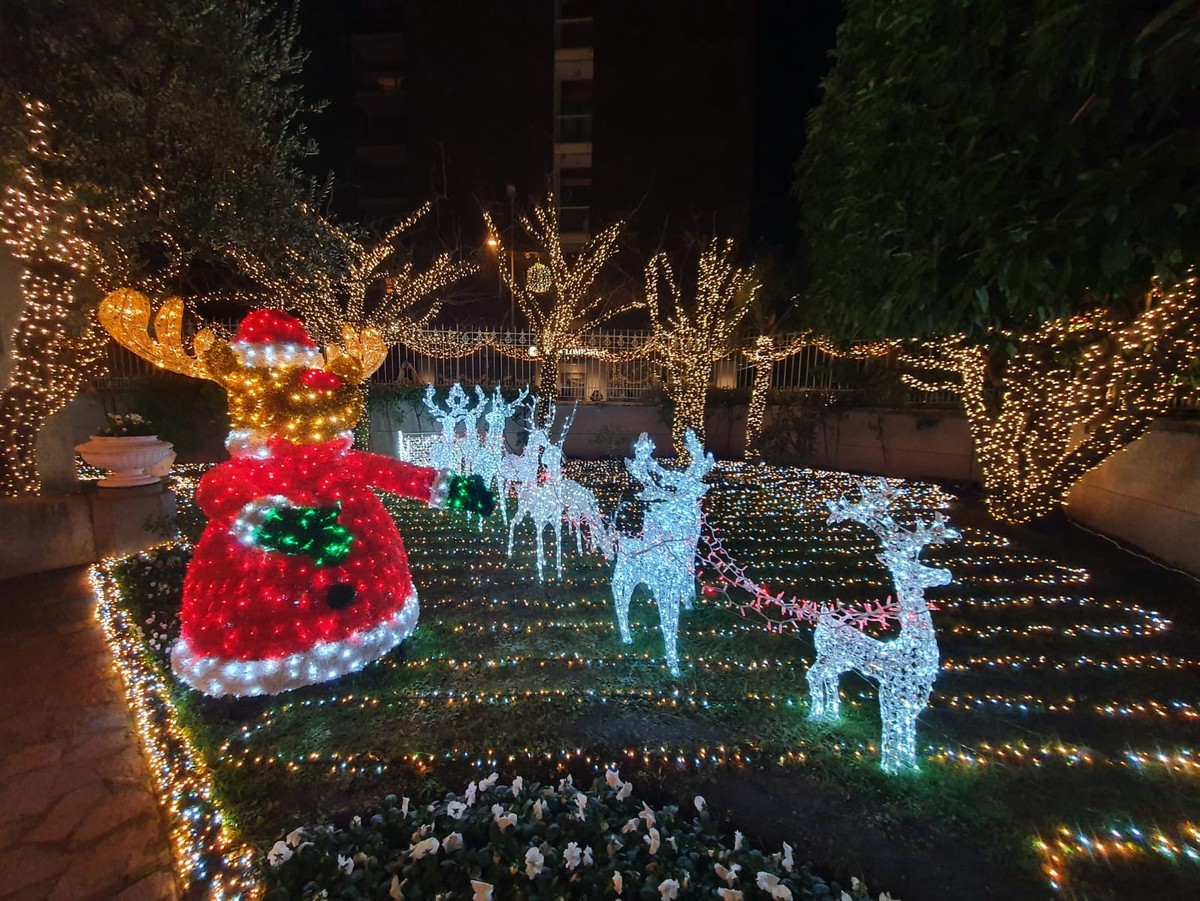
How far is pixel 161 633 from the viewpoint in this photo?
412cm

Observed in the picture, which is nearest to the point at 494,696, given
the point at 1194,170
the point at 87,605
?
the point at 87,605

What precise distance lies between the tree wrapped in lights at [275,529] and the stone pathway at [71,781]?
0.54m

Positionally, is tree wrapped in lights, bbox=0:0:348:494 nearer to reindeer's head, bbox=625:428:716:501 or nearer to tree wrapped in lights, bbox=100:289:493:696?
tree wrapped in lights, bbox=100:289:493:696

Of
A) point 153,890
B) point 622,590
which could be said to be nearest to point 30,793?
point 153,890

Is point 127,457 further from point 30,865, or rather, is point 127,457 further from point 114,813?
point 30,865

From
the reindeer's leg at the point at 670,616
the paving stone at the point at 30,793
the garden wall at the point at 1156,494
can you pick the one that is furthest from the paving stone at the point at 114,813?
the garden wall at the point at 1156,494

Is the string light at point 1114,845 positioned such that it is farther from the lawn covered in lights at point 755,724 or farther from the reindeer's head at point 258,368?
the reindeer's head at point 258,368

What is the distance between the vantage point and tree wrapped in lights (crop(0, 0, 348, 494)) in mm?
4867

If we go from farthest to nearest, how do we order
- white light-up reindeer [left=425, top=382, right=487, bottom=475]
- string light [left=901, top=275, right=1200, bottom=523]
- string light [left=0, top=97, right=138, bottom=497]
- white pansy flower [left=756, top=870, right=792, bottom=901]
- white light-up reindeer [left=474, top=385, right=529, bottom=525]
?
white light-up reindeer [left=425, top=382, right=487, bottom=475]
white light-up reindeer [left=474, top=385, right=529, bottom=525]
string light [left=901, top=275, right=1200, bottom=523]
string light [left=0, top=97, right=138, bottom=497]
white pansy flower [left=756, top=870, right=792, bottom=901]

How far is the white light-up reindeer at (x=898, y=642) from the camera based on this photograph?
2.58 meters

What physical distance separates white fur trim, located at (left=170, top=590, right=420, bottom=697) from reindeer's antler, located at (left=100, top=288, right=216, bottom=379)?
1.67 m

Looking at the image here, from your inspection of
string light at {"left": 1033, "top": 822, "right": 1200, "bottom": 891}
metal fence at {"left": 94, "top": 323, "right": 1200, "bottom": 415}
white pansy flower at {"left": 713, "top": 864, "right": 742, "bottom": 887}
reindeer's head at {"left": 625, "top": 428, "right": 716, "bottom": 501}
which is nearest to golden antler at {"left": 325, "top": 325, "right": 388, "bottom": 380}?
reindeer's head at {"left": 625, "top": 428, "right": 716, "bottom": 501}

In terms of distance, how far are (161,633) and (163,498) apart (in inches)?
96.6

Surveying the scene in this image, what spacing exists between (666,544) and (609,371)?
10.6m
